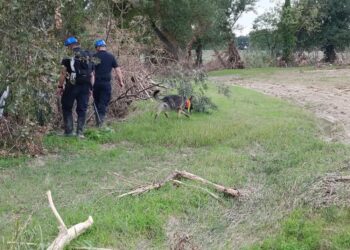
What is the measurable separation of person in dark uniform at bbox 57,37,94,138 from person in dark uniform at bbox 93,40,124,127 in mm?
682

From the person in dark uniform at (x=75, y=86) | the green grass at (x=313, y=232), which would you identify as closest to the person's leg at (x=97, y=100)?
the person in dark uniform at (x=75, y=86)

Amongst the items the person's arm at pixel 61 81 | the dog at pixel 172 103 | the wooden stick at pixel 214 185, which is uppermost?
the person's arm at pixel 61 81

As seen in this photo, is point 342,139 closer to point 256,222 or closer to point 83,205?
point 256,222

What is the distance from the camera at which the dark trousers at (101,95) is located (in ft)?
35.1

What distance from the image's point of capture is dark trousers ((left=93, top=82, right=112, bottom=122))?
10688 millimetres

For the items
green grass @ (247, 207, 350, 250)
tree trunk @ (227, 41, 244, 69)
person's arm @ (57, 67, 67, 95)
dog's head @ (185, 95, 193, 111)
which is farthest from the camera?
tree trunk @ (227, 41, 244, 69)

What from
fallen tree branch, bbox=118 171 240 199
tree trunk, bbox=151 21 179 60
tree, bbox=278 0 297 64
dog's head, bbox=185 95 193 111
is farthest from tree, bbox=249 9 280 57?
fallen tree branch, bbox=118 171 240 199

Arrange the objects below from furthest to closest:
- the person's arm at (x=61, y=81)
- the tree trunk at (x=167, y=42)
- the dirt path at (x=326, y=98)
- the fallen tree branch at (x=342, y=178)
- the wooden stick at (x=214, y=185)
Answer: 1. the tree trunk at (x=167, y=42)
2. the dirt path at (x=326, y=98)
3. the person's arm at (x=61, y=81)
4. the wooden stick at (x=214, y=185)
5. the fallen tree branch at (x=342, y=178)

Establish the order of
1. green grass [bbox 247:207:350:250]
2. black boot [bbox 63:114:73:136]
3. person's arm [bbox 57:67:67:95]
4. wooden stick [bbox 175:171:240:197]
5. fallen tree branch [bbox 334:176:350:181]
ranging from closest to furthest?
green grass [bbox 247:207:350:250] → fallen tree branch [bbox 334:176:350:181] → wooden stick [bbox 175:171:240:197] → person's arm [bbox 57:67:67:95] → black boot [bbox 63:114:73:136]

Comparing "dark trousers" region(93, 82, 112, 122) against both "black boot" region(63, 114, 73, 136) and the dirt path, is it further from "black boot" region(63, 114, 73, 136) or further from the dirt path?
the dirt path

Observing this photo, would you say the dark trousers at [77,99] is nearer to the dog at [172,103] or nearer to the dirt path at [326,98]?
the dog at [172,103]

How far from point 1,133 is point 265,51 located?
106 feet

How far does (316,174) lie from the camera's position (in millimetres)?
6941

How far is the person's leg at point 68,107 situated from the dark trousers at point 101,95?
92cm
